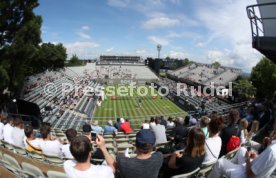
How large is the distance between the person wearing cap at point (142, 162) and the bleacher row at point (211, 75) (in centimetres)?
6804

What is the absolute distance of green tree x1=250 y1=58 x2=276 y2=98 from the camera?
158ft

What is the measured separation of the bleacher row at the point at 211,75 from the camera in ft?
252

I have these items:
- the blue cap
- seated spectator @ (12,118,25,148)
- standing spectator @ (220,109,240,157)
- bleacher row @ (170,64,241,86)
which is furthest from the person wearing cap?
bleacher row @ (170,64,241,86)

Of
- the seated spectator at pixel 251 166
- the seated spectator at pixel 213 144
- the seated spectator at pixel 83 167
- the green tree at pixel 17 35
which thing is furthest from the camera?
the green tree at pixel 17 35

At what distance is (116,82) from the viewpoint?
265 feet

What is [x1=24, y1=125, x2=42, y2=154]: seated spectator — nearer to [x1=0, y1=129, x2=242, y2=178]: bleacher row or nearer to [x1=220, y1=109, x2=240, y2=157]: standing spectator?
[x1=0, y1=129, x2=242, y2=178]: bleacher row

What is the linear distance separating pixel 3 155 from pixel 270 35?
7.26m

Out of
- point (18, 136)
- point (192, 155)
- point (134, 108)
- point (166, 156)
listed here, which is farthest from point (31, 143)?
point (134, 108)

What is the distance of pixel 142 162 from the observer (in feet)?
12.0

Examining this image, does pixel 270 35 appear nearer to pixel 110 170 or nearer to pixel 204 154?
pixel 204 154

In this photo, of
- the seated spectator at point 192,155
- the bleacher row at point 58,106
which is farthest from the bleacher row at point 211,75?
the seated spectator at point 192,155

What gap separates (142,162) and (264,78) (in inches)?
1976

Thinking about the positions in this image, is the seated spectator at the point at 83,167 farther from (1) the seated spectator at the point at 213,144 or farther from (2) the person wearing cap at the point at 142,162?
(1) the seated spectator at the point at 213,144

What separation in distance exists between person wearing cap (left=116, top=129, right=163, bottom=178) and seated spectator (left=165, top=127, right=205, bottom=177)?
779 millimetres
